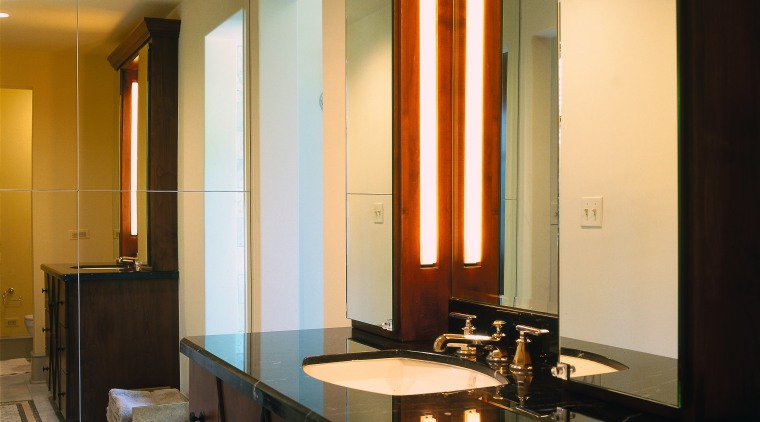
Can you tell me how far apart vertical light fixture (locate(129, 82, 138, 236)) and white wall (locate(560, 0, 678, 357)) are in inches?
102

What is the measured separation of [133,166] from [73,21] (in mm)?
692

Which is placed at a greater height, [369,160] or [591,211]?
[369,160]

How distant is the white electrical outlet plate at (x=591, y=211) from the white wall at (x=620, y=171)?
0.5 inches

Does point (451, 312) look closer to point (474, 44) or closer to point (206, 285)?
point (474, 44)

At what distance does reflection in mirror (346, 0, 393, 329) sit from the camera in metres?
2.50

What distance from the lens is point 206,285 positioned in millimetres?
4043

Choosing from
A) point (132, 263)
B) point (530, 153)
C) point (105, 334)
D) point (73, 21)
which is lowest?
point (105, 334)

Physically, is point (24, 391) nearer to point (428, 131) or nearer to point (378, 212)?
point (378, 212)

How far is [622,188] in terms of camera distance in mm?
1550

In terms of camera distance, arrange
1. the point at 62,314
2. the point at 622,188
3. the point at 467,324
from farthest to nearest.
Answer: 1. the point at 62,314
2. the point at 467,324
3. the point at 622,188

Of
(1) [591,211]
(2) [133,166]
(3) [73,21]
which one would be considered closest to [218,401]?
(1) [591,211]

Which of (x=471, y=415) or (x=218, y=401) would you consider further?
(x=218, y=401)

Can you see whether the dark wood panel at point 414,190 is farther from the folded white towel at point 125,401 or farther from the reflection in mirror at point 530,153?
the folded white towel at point 125,401
